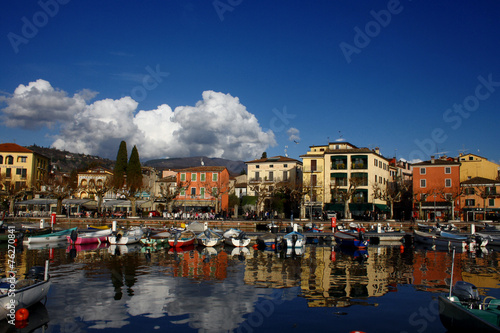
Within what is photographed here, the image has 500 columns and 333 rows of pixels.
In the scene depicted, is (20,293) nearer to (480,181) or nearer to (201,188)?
(201,188)

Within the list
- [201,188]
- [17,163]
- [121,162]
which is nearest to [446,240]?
[201,188]

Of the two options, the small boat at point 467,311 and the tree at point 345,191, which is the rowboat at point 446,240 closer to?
the tree at point 345,191

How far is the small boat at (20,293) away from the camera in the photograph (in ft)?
47.6

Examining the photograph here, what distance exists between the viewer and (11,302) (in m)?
14.6

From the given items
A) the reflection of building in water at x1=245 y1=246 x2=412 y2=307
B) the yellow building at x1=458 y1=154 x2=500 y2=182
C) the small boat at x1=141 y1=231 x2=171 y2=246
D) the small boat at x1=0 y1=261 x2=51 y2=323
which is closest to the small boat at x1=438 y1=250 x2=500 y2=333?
the reflection of building in water at x1=245 y1=246 x2=412 y2=307

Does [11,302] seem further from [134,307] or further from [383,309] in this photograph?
[383,309]

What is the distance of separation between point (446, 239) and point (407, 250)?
6.22 metres

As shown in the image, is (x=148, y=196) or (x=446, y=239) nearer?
(x=446, y=239)

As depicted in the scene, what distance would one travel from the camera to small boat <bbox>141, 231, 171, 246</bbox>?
42.8 m

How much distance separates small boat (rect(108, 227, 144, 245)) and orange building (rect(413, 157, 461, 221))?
146 feet

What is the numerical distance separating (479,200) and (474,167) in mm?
9109

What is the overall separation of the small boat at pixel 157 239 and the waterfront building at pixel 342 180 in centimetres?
2906

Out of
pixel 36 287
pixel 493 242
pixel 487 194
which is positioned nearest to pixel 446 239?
pixel 493 242

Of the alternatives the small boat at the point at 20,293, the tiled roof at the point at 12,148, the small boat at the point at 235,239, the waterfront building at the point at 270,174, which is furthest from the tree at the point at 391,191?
the tiled roof at the point at 12,148
